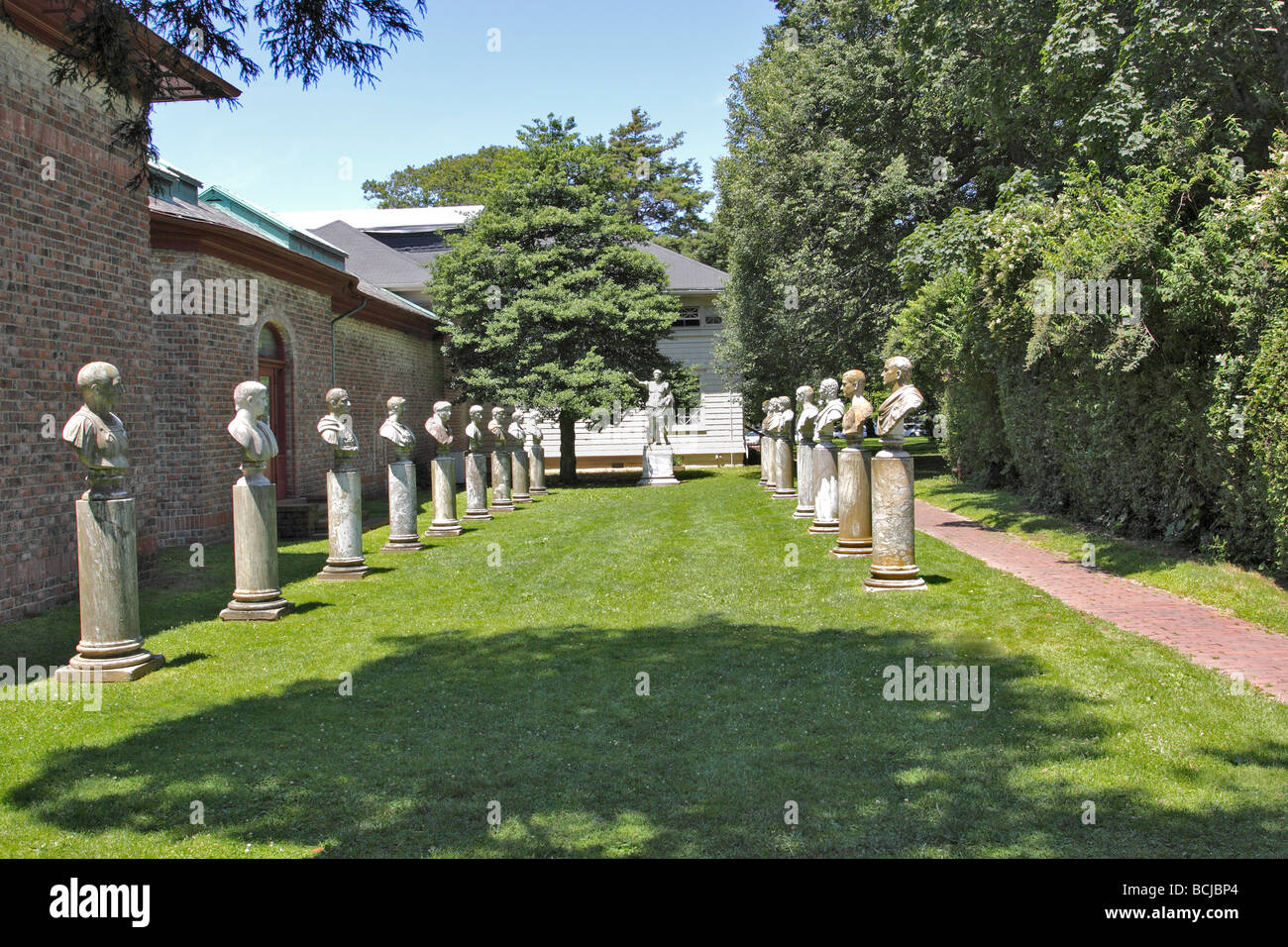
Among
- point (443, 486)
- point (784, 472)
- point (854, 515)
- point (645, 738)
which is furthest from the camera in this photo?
point (784, 472)

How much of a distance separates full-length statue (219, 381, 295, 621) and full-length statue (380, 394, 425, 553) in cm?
363

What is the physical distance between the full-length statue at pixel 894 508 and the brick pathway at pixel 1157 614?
52.0 inches

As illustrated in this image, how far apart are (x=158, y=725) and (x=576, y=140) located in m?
21.5

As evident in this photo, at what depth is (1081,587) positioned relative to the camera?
9000 millimetres

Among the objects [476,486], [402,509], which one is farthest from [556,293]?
[402,509]

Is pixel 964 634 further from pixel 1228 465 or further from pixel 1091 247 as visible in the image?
pixel 1091 247

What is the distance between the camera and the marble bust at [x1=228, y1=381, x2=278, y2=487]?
8086mm

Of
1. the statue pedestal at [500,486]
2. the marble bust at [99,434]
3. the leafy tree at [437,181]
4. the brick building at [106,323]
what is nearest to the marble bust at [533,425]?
the statue pedestal at [500,486]

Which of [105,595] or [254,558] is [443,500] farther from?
[105,595]

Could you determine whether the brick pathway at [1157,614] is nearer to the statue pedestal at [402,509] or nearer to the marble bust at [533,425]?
the statue pedestal at [402,509]

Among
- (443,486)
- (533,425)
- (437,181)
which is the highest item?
(437,181)

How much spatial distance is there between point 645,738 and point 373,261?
28745 millimetres

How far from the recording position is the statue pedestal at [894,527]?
8852 mm

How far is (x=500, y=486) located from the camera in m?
18.1
